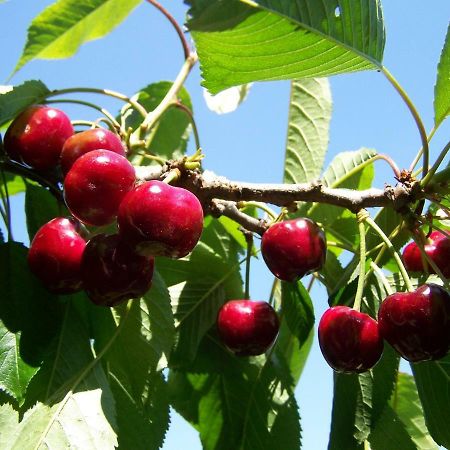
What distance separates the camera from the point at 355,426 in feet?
6.20

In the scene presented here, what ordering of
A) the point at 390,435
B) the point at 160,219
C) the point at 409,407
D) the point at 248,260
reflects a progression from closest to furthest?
the point at 160,219 → the point at 390,435 → the point at 248,260 → the point at 409,407

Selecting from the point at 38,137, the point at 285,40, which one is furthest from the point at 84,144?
the point at 285,40

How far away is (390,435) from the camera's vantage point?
6.90 feet

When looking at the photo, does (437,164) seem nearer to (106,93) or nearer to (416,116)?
(416,116)

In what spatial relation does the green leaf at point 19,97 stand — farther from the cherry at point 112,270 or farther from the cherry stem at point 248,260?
the cherry stem at point 248,260

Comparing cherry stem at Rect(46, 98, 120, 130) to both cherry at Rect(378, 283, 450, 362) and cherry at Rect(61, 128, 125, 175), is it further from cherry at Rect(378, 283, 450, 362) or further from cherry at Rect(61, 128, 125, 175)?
cherry at Rect(378, 283, 450, 362)

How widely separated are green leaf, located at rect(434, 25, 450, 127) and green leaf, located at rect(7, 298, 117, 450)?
108 cm

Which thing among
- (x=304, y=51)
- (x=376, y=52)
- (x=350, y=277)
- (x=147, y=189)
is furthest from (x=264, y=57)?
(x=350, y=277)

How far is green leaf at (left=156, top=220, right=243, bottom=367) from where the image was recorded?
2.18 meters

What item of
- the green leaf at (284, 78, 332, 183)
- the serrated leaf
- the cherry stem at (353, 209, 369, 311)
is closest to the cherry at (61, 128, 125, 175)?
the serrated leaf

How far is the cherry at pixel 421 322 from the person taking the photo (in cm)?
151

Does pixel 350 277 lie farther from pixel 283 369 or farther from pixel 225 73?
pixel 225 73

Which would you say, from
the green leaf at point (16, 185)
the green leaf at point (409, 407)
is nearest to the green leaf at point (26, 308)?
the green leaf at point (16, 185)

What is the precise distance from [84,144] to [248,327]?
0.72 metres
